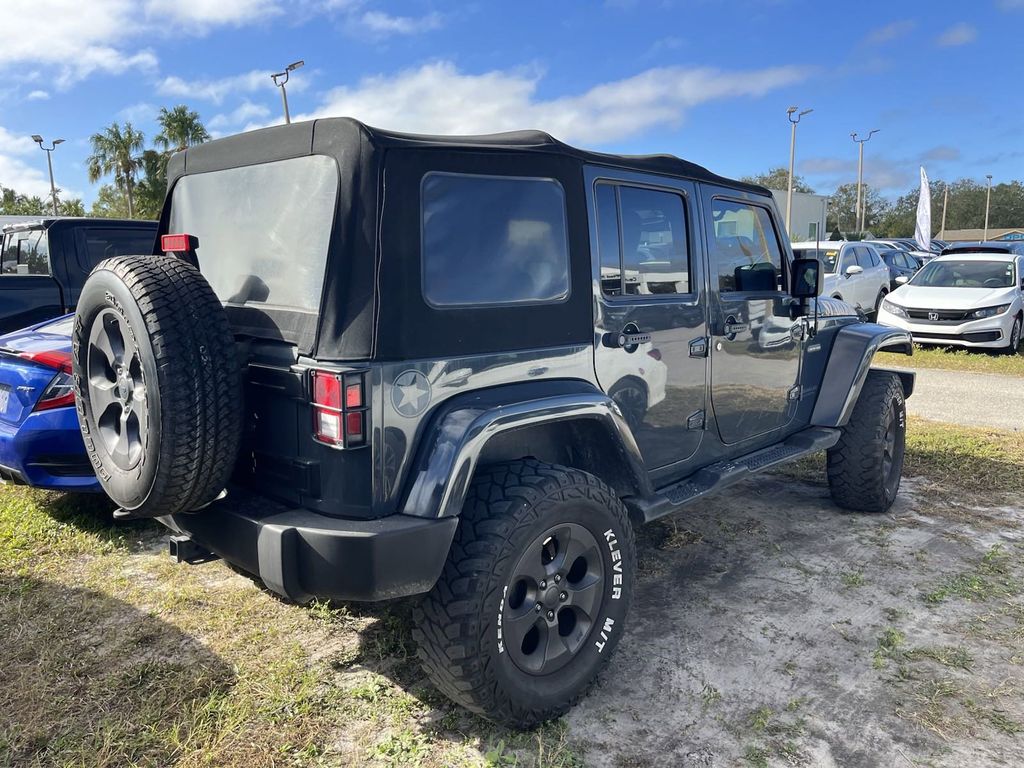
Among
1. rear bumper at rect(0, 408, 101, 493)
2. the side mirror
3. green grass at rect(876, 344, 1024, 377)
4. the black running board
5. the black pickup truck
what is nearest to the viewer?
the black running board

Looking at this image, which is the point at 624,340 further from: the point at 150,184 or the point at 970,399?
the point at 150,184

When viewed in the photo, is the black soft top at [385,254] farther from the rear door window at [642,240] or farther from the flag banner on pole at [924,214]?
the flag banner on pole at [924,214]

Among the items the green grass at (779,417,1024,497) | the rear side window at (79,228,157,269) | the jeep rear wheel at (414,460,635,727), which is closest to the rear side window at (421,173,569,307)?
the jeep rear wheel at (414,460,635,727)

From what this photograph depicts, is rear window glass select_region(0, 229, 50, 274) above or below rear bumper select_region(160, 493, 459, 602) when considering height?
above

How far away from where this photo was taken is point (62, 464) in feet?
13.0

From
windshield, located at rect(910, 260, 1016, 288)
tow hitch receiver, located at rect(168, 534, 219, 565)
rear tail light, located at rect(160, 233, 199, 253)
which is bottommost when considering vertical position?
tow hitch receiver, located at rect(168, 534, 219, 565)

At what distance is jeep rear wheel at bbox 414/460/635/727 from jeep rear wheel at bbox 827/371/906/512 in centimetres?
231

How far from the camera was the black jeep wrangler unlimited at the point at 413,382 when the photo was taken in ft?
7.54

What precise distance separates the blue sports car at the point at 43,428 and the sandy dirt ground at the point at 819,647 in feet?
9.76

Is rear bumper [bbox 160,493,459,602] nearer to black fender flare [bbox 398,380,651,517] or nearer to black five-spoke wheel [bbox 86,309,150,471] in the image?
black fender flare [bbox 398,380,651,517]

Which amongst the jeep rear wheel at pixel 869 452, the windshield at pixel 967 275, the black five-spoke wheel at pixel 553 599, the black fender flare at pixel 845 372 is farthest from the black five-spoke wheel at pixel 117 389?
the windshield at pixel 967 275

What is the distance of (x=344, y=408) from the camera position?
2240mm

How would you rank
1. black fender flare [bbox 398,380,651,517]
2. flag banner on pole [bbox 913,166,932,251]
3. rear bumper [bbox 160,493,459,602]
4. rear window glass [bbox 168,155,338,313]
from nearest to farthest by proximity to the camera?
rear bumper [bbox 160,493,459,602], black fender flare [bbox 398,380,651,517], rear window glass [bbox 168,155,338,313], flag banner on pole [bbox 913,166,932,251]

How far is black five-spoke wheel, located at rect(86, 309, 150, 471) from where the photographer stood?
2.41 meters
